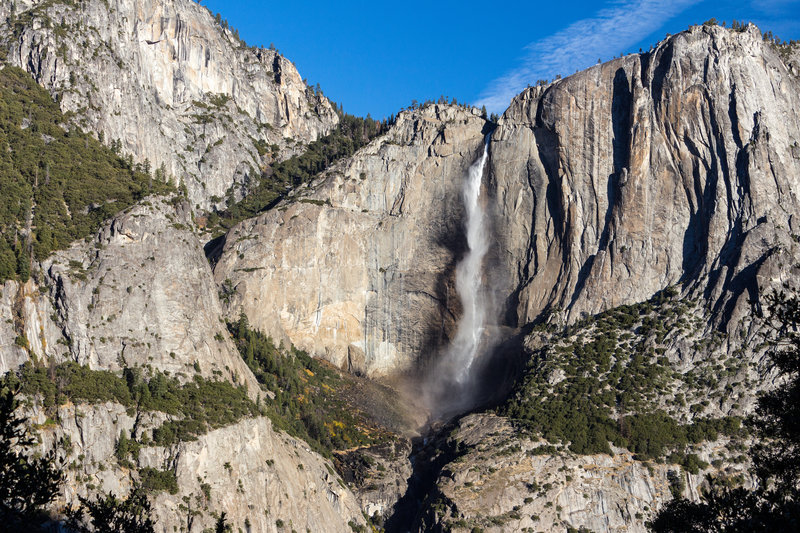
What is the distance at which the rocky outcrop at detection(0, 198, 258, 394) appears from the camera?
85062 mm

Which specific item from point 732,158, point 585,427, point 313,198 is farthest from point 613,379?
point 313,198

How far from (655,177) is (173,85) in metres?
79.0

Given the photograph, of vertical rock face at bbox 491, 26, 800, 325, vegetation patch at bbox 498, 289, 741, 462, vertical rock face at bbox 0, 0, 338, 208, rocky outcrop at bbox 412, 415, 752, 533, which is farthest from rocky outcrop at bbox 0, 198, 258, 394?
vertical rock face at bbox 491, 26, 800, 325

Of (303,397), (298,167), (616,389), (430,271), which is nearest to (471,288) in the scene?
(430,271)

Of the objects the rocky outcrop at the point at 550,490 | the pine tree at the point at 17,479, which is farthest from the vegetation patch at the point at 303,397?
the pine tree at the point at 17,479

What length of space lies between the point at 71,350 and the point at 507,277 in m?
64.4

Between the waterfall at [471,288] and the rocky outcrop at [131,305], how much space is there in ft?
119

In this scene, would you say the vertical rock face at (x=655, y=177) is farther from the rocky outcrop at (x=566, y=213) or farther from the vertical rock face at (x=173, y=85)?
the vertical rock face at (x=173, y=85)

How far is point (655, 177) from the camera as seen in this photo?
392ft

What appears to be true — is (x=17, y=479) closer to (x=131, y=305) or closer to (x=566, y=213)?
(x=131, y=305)

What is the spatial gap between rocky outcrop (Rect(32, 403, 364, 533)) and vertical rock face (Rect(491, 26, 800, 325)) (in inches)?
1664

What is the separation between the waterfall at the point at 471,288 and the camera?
12900 cm

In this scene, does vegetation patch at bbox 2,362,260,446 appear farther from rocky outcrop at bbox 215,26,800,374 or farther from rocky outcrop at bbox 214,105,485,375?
rocky outcrop at bbox 214,105,485,375

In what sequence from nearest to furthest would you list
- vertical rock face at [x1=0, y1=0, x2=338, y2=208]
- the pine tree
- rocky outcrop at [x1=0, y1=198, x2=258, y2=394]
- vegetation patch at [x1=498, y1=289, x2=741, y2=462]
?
the pine tree
rocky outcrop at [x1=0, y1=198, x2=258, y2=394]
vegetation patch at [x1=498, y1=289, x2=741, y2=462]
vertical rock face at [x1=0, y1=0, x2=338, y2=208]
